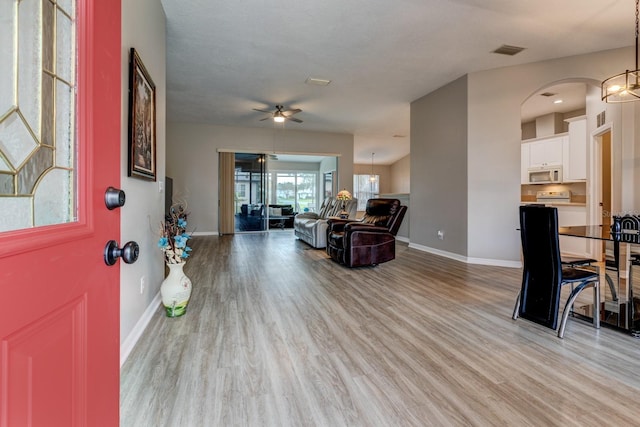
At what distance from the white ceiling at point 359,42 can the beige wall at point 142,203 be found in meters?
0.68

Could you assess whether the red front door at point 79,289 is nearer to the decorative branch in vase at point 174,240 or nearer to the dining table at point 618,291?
the decorative branch in vase at point 174,240

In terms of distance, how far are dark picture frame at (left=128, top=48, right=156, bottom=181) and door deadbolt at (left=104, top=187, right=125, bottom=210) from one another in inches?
54.6

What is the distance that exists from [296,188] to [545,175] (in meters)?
7.65

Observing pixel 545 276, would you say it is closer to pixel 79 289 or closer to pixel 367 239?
pixel 367 239

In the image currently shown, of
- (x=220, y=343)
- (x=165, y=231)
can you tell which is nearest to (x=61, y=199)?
(x=220, y=343)

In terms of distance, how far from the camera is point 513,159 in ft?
14.8

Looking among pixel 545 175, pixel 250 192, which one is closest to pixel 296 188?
pixel 250 192

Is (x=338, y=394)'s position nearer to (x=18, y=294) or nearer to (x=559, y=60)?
(x=18, y=294)

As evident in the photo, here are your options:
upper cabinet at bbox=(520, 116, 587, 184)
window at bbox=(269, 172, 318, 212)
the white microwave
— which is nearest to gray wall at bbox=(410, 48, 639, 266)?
upper cabinet at bbox=(520, 116, 587, 184)

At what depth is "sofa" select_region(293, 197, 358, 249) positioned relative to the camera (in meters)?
5.84

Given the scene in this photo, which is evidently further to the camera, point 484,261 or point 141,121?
point 484,261

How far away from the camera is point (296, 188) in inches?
454

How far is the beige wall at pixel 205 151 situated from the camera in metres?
7.57

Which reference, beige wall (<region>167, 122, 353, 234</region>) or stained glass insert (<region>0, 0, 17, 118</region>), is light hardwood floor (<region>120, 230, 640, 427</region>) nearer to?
stained glass insert (<region>0, 0, 17, 118</region>)
